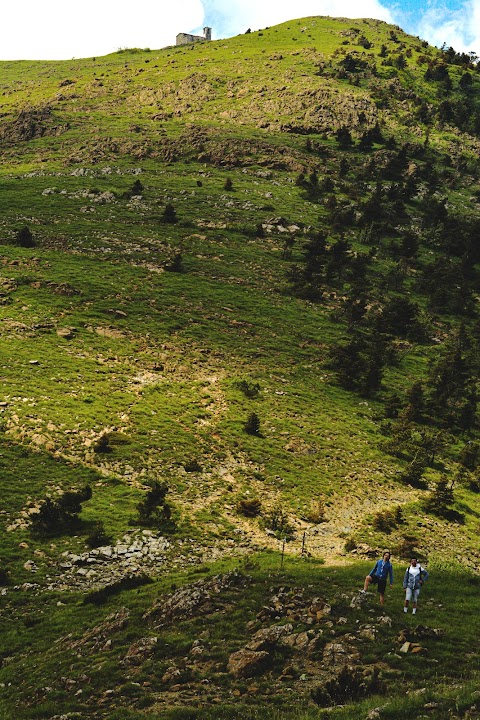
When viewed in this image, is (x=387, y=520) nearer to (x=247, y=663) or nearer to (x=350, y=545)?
(x=350, y=545)

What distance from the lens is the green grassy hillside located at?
20.5m

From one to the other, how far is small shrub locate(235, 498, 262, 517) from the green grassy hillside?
15 cm

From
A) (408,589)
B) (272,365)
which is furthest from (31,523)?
(272,365)

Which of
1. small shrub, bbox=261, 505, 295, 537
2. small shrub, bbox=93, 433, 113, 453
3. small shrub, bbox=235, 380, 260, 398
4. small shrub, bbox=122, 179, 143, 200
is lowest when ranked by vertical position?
small shrub, bbox=261, 505, 295, 537

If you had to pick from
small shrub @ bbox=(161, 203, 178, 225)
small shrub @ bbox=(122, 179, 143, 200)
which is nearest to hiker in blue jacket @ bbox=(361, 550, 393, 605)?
small shrub @ bbox=(161, 203, 178, 225)

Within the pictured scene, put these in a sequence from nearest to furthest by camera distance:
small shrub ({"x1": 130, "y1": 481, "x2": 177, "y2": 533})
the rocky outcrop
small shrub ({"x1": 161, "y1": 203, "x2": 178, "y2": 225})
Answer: the rocky outcrop < small shrub ({"x1": 130, "y1": 481, "x2": 177, "y2": 533}) < small shrub ({"x1": 161, "y1": 203, "x2": 178, "y2": 225})

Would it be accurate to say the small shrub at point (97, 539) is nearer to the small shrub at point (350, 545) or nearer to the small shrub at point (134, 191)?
the small shrub at point (350, 545)

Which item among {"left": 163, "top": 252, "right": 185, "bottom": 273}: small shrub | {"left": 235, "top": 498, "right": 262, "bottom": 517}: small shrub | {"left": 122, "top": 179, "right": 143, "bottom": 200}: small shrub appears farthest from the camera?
{"left": 122, "top": 179, "right": 143, "bottom": 200}: small shrub

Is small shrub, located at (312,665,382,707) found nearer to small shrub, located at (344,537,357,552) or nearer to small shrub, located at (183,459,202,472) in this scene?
small shrub, located at (344,537,357,552)

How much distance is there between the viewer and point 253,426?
133ft

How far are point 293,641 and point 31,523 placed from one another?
16.8 metres

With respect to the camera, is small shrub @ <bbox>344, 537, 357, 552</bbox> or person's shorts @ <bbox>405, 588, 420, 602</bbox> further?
small shrub @ <bbox>344, 537, 357, 552</bbox>

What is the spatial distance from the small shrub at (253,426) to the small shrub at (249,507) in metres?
9.24

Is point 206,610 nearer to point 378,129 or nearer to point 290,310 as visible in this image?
point 290,310
